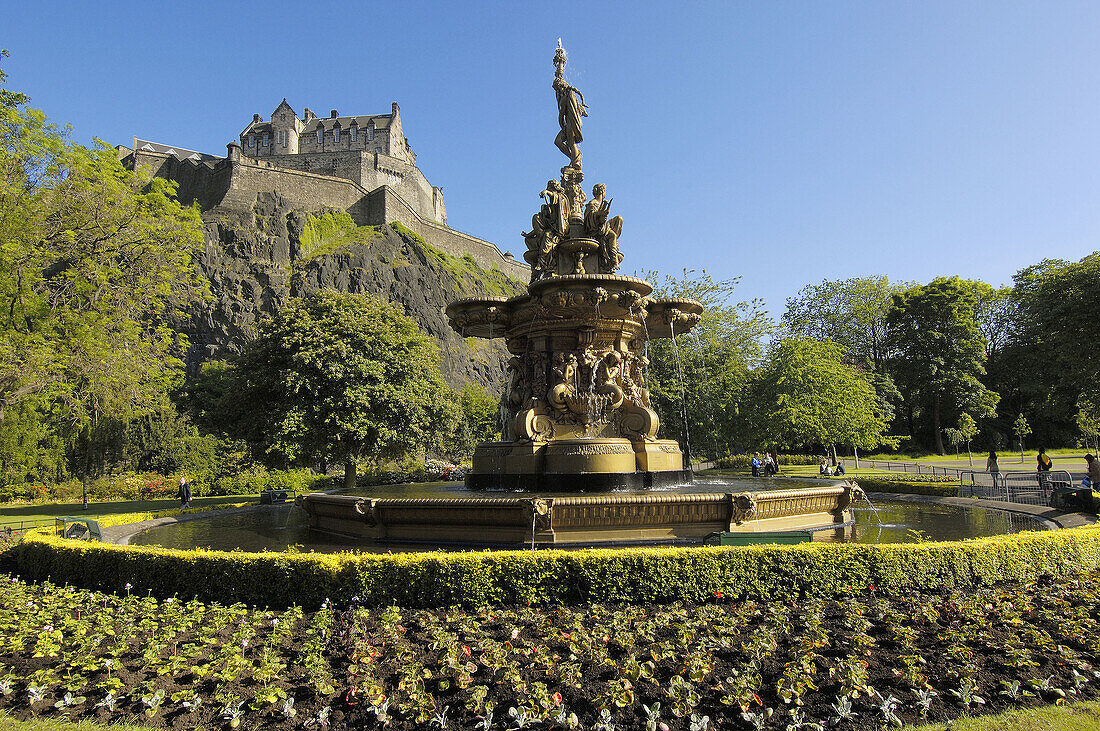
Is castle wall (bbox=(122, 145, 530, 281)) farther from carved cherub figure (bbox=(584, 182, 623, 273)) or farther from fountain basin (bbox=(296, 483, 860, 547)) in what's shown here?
fountain basin (bbox=(296, 483, 860, 547))

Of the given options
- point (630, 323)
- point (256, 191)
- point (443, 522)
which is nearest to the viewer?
point (443, 522)

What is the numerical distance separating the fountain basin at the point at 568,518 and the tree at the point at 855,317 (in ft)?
171

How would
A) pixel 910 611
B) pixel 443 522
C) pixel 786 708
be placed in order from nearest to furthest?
pixel 786 708 < pixel 910 611 < pixel 443 522

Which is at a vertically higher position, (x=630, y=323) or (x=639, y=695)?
(x=630, y=323)

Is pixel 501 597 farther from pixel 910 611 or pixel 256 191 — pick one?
pixel 256 191

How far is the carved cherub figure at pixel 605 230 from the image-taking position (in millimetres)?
14445

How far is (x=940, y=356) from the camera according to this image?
167ft

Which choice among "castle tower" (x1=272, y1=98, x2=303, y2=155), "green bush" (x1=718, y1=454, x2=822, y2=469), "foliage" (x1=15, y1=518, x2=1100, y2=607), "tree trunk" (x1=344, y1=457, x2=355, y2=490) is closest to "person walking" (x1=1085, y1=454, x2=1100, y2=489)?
"foliage" (x1=15, y1=518, x2=1100, y2=607)

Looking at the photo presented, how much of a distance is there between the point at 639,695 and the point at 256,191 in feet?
262

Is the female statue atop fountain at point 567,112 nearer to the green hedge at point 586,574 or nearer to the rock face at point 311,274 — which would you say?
the green hedge at point 586,574

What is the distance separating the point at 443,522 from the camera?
32.5ft

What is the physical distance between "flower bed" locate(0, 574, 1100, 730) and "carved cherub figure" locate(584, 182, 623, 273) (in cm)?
917

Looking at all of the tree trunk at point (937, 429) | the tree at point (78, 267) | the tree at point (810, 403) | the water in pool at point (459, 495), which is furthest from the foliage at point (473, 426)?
the tree trunk at point (937, 429)

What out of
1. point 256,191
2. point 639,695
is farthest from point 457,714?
point 256,191
